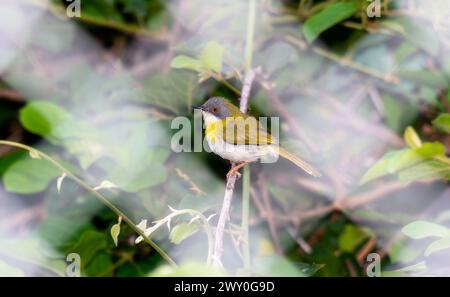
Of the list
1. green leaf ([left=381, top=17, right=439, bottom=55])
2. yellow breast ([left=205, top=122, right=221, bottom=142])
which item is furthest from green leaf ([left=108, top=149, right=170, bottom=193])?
green leaf ([left=381, top=17, right=439, bottom=55])

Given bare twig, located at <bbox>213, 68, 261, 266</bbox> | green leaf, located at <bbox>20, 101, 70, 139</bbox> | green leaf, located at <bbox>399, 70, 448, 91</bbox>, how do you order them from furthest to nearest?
green leaf, located at <bbox>399, 70, 448, 91</bbox>, green leaf, located at <bbox>20, 101, 70, 139</bbox>, bare twig, located at <bbox>213, 68, 261, 266</bbox>

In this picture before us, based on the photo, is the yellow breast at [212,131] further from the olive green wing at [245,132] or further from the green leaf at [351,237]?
the green leaf at [351,237]

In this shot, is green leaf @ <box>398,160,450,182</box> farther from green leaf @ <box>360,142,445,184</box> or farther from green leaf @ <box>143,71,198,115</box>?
green leaf @ <box>143,71,198,115</box>

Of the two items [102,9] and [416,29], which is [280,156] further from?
[102,9]

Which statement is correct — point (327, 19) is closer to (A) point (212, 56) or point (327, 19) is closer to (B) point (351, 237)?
(A) point (212, 56)

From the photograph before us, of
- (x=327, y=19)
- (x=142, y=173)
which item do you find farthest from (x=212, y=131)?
(x=327, y=19)

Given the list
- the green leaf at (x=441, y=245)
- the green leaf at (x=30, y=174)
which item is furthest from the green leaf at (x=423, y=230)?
the green leaf at (x=30, y=174)
